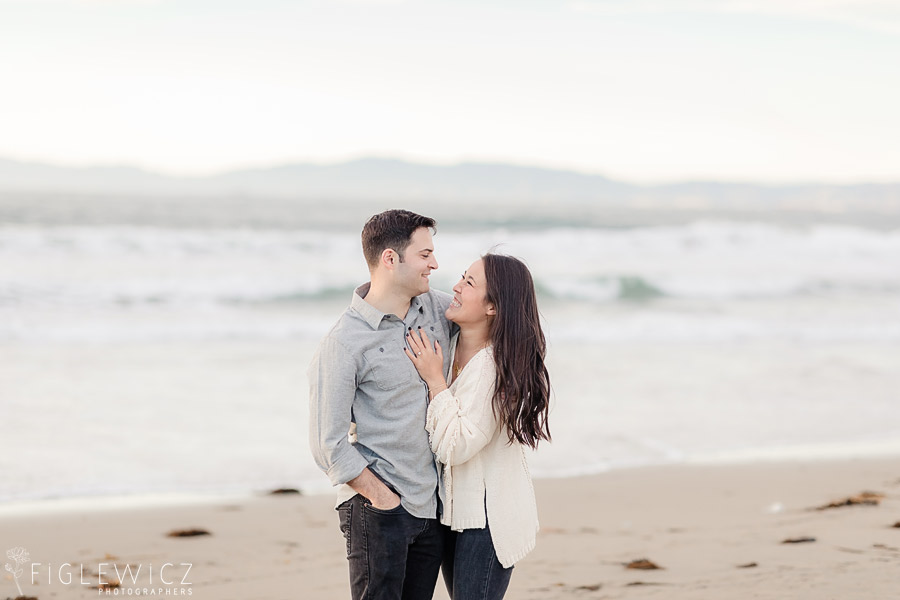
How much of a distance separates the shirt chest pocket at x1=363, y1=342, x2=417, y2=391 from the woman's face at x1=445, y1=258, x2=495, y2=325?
26cm

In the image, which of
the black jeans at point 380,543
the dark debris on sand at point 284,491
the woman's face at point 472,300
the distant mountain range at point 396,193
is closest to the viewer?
the black jeans at point 380,543

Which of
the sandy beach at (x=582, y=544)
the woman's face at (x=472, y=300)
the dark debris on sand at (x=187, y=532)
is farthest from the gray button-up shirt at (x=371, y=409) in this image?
the dark debris on sand at (x=187, y=532)

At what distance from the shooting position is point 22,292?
15.2 metres

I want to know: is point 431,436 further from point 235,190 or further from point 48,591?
point 235,190

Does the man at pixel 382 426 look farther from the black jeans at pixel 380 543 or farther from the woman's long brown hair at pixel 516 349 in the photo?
the woman's long brown hair at pixel 516 349

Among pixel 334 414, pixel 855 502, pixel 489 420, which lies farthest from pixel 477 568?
pixel 855 502

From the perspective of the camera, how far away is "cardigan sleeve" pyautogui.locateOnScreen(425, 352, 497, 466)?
2.85 metres

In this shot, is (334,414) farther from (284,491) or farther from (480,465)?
(284,491)

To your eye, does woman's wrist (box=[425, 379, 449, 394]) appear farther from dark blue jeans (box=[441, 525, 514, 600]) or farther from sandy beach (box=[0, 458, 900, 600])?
sandy beach (box=[0, 458, 900, 600])

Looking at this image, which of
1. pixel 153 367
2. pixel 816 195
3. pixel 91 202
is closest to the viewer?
pixel 153 367

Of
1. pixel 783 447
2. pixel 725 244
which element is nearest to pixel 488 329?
pixel 783 447

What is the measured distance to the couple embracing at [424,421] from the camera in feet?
9.34

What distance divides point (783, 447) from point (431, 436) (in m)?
5.55

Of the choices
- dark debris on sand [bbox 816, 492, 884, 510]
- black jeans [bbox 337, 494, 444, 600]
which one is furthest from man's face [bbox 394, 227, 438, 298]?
dark debris on sand [bbox 816, 492, 884, 510]
